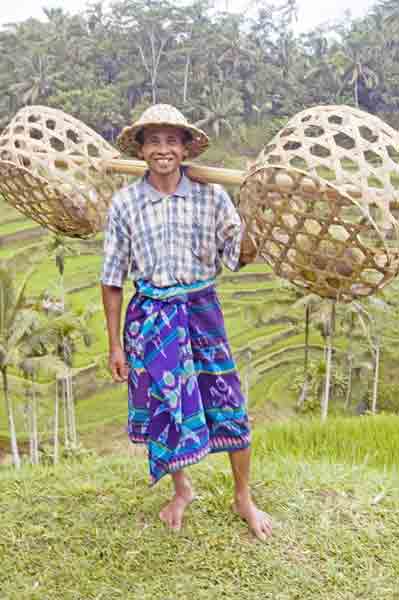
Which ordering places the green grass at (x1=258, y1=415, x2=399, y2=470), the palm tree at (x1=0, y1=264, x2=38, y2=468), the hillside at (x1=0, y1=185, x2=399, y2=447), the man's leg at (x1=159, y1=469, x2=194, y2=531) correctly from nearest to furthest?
1. the man's leg at (x1=159, y1=469, x2=194, y2=531)
2. the green grass at (x1=258, y1=415, x2=399, y2=470)
3. the palm tree at (x1=0, y1=264, x2=38, y2=468)
4. the hillside at (x1=0, y1=185, x2=399, y2=447)

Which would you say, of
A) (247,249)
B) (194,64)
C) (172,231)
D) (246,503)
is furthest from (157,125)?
(194,64)

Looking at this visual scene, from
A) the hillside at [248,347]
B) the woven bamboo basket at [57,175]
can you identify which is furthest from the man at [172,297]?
the hillside at [248,347]

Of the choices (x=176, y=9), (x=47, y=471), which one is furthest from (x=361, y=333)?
(x=176, y=9)

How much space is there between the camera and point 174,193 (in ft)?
5.65

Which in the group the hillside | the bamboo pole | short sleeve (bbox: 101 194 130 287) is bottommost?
the hillside

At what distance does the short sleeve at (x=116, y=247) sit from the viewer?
5.74ft

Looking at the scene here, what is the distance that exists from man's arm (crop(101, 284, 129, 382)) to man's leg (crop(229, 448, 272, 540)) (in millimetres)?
430

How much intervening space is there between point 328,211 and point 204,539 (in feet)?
3.88

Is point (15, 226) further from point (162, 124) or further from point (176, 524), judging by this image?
point (162, 124)

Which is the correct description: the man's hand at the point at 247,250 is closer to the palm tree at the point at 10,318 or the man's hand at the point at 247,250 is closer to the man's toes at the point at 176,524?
the man's toes at the point at 176,524

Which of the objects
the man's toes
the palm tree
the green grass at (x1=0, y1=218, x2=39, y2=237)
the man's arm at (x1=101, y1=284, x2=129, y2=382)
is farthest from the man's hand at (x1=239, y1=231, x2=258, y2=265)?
the green grass at (x1=0, y1=218, x2=39, y2=237)

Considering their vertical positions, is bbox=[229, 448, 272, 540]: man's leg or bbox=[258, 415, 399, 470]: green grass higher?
bbox=[229, 448, 272, 540]: man's leg

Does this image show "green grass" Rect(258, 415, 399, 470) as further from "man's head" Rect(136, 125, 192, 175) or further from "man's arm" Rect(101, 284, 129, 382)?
"man's head" Rect(136, 125, 192, 175)

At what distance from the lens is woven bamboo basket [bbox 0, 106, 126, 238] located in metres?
1.83
